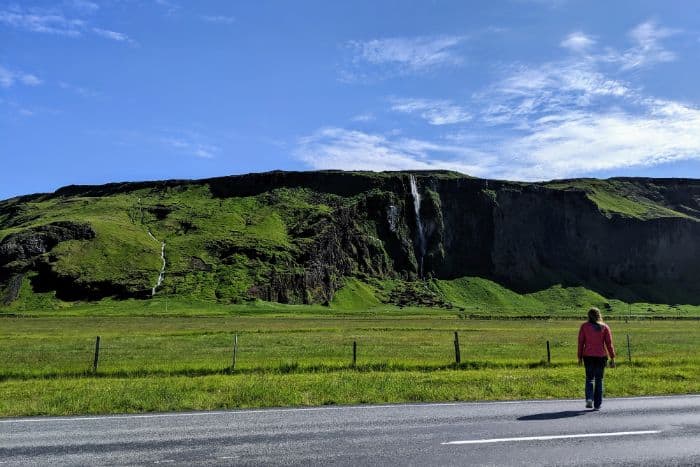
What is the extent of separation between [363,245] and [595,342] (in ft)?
496

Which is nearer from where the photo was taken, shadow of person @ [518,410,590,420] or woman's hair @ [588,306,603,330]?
shadow of person @ [518,410,590,420]

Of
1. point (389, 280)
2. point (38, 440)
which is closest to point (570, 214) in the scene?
point (389, 280)

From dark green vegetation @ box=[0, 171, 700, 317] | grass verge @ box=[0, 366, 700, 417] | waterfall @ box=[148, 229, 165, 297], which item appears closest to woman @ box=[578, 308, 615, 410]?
grass verge @ box=[0, 366, 700, 417]

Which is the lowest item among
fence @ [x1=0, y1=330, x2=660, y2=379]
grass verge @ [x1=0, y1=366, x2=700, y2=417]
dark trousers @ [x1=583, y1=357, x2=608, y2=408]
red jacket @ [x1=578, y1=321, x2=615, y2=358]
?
fence @ [x1=0, y1=330, x2=660, y2=379]

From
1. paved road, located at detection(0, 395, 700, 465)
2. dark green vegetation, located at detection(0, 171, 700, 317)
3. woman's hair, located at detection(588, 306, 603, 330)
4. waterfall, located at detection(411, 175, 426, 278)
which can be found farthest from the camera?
waterfall, located at detection(411, 175, 426, 278)

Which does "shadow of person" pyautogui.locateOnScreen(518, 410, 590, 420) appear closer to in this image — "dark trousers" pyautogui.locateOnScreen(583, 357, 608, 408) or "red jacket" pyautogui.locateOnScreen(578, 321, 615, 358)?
"dark trousers" pyautogui.locateOnScreen(583, 357, 608, 408)

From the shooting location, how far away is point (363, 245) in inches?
6531

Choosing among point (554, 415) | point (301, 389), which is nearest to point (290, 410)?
point (301, 389)

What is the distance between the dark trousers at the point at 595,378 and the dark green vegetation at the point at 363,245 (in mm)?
113333

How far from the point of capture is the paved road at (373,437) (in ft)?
31.2

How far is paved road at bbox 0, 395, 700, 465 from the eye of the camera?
9.50 metres

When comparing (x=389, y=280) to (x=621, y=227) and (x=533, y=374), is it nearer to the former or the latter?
(x=621, y=227)

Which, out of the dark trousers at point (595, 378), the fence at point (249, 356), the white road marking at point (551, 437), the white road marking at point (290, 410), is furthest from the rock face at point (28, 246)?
the white road marking at point (551, 437)

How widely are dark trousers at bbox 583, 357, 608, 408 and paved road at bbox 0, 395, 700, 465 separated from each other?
43 centimetres
